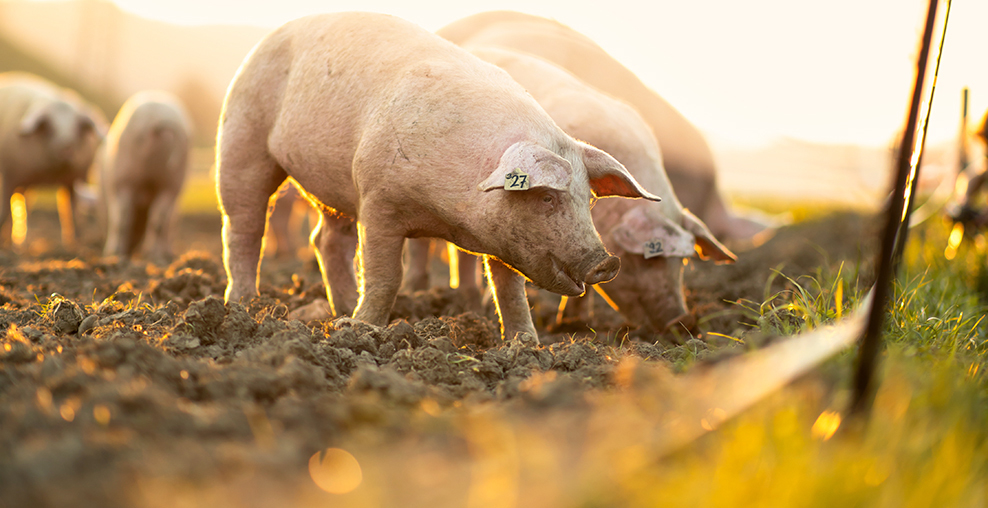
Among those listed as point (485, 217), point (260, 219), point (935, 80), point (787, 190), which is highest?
point (935, 80)

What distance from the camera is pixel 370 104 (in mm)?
3393

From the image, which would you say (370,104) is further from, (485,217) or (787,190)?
(787,190)

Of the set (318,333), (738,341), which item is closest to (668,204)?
(738,341)

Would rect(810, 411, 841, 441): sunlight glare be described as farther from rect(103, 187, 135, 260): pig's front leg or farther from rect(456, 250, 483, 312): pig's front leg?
rect(103, 187, 135, 260): pig's front leg

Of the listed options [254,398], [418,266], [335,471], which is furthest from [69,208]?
[335,471]

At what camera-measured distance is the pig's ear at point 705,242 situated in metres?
4.20

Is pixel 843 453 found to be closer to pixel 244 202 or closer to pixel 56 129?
pixel 244 202

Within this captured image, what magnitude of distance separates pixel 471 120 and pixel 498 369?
1.13 meters

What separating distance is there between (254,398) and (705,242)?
3.02 m

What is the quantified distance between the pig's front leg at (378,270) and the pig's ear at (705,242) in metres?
1.89

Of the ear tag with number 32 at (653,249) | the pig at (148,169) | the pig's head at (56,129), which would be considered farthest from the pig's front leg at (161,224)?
the ear tag with number 32 at (653,249)

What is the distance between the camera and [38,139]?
28.0ft

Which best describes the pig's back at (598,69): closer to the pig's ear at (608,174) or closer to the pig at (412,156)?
the pig at (412,156)

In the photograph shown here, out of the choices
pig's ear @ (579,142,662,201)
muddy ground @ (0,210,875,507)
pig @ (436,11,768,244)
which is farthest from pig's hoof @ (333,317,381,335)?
pig @ (436,11,768,244)
